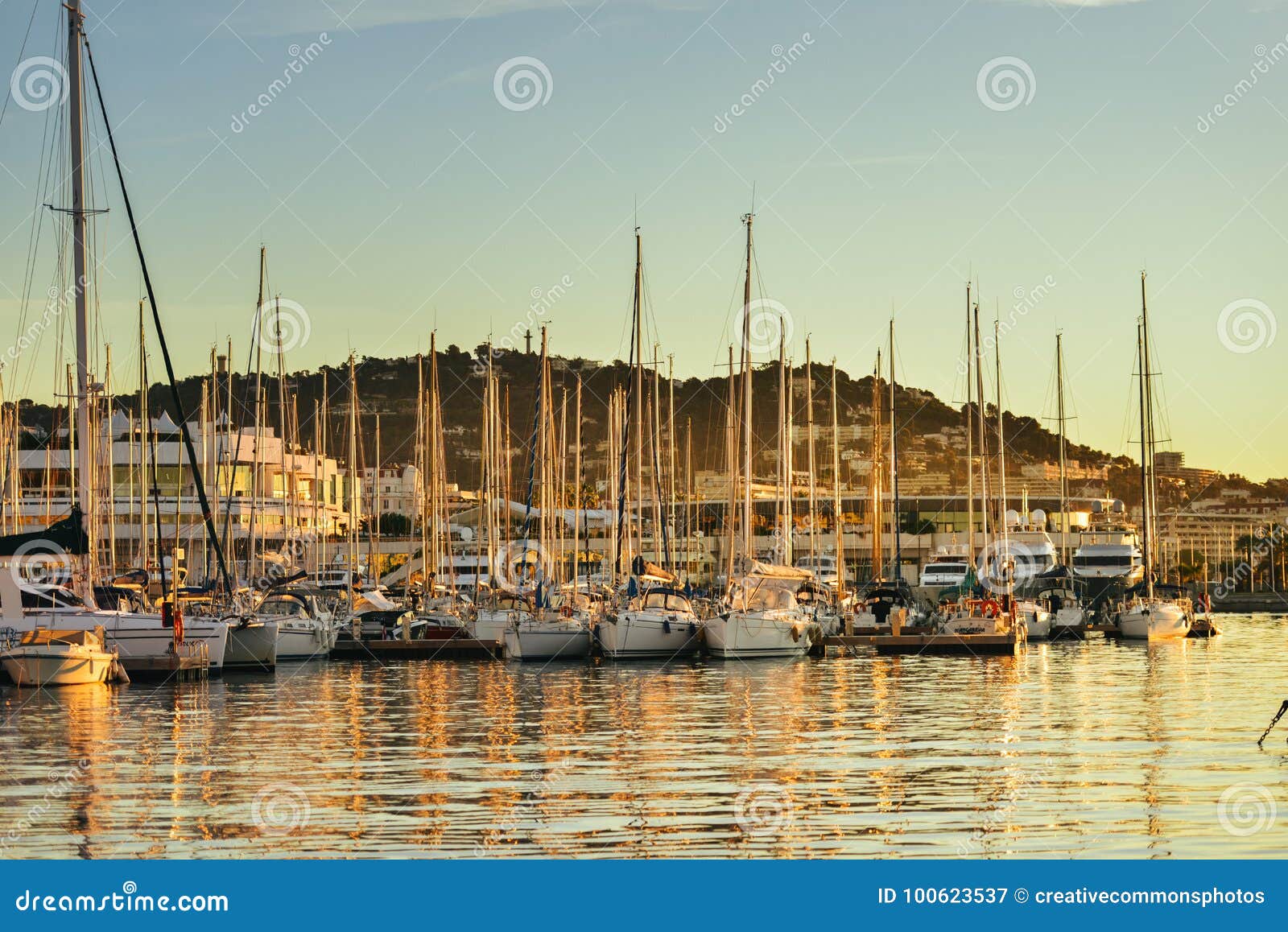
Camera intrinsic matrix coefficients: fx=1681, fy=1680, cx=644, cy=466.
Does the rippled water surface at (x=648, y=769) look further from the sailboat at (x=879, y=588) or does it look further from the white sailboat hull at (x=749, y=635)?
the sailboat at (x=879, y=588)

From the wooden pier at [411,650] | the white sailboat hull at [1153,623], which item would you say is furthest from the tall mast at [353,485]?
the white sailboat hull at [1153,623]

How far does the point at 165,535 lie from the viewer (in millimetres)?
102938

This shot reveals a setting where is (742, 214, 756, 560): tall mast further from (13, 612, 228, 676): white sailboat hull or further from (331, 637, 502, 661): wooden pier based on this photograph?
(13, 612, 228, 676): white sailboat hull

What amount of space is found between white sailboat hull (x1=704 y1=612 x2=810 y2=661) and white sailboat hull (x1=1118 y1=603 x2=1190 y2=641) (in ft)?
76.2

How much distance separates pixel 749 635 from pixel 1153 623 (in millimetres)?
25889

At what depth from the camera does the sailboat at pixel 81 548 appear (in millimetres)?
41625

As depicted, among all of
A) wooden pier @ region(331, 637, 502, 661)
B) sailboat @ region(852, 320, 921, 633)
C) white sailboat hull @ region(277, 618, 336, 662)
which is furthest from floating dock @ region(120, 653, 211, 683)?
sailboat @ region(852, 320, 921, 633)

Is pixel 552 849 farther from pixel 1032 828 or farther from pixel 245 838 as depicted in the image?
pixel 1032 828

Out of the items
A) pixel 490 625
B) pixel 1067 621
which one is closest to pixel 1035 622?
pixel 1067 621

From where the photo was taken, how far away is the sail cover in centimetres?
4122

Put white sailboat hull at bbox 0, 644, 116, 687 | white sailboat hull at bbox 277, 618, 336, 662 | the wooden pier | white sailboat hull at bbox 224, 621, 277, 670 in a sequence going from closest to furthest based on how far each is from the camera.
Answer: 1. white sailboat hull at bbox 0, 644, 116, 687
2. white sailboat hull at bbox 224, 621, 277, 670
3. white sailboat hull at bbox 277, 618, 336, 662
4. the wooden pier

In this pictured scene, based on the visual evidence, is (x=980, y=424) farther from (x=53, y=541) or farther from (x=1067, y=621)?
(x=53, y=541)

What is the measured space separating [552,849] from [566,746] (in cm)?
1075

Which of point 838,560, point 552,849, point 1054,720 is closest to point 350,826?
point 552,849
